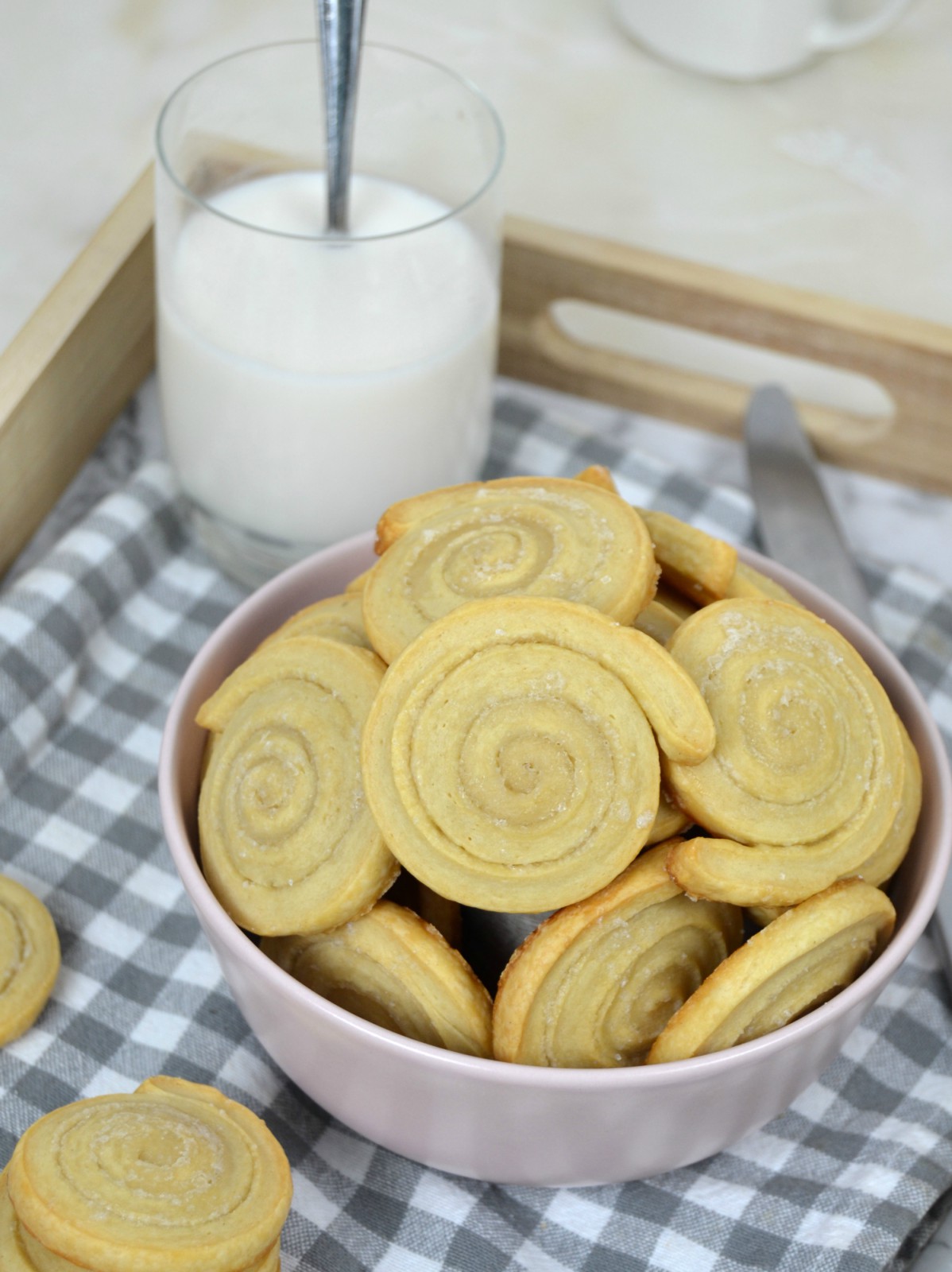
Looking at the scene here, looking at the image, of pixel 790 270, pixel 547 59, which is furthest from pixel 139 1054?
pixel 547 59

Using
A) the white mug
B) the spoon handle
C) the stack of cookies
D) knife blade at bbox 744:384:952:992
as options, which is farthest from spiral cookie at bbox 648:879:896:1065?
the white mug

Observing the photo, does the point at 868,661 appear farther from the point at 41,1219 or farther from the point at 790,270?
the point at 790,270

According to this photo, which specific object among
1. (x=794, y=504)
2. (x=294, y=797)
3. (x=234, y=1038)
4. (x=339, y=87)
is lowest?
(x=234, y=1038)

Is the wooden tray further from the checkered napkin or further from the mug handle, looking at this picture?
the mug handle

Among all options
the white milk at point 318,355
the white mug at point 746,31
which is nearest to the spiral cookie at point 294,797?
the white milk at point 318,355

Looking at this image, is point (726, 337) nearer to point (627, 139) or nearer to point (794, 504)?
point (794, 504)

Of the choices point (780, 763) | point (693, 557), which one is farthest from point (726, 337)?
point (780, 763)

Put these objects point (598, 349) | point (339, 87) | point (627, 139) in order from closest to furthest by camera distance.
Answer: point (339, 87)
point (598, 349)
point (627, 139)

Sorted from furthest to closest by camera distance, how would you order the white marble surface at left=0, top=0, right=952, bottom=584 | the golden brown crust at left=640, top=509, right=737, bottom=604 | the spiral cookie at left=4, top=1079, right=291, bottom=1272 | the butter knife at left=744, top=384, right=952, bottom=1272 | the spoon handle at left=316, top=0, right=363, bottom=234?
the white marble surface at left=0, top=0, right=952, bottom=584, the butter knife at left=744, top=384, right=952, bottom=1272, the spoon handle at left=316, top=0, right=363, bottom=234, the golden brown crust at left=640, top=509, right=737, bottom=604, the spiral cookie at left=4, top=1079, right=291, bottom=1272
